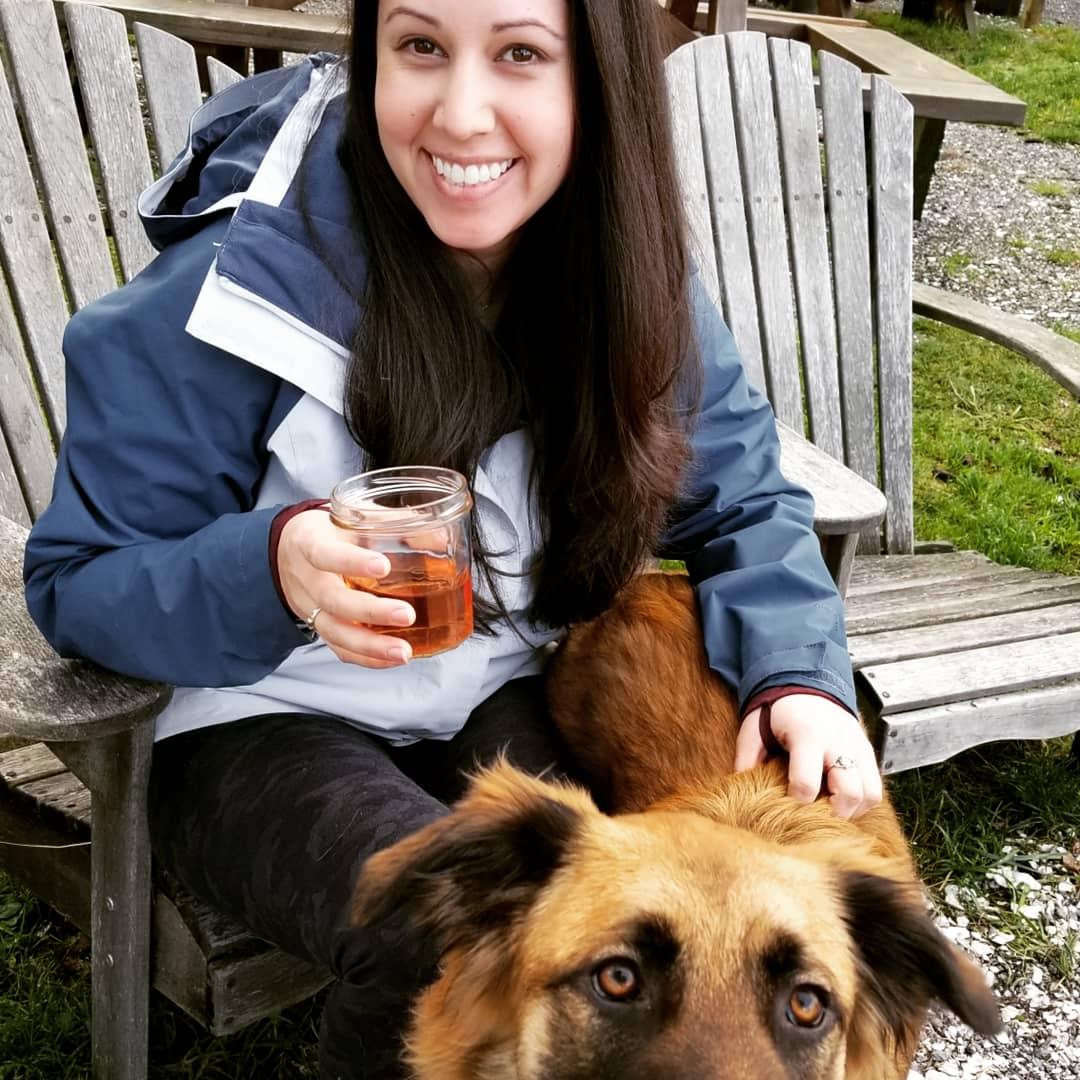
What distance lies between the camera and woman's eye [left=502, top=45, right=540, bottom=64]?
1786 millimetres

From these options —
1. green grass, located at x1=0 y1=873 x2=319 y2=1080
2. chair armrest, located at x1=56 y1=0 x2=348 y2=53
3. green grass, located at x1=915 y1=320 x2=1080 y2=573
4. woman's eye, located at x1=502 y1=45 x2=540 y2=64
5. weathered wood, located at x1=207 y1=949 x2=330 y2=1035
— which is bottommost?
green grass, located at x1=915 y1=320 x2=1080 y2=573

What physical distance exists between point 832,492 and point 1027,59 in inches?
404

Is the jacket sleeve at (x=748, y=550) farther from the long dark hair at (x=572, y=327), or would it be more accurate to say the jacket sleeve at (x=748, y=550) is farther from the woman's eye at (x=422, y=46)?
the woman's eye at (x=422, y=46)

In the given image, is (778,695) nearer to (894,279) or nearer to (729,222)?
(729,222)

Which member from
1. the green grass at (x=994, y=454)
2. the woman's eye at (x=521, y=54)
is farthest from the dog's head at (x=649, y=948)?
the green grass at (x=994, y=454)

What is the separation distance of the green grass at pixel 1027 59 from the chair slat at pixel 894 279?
6511mm

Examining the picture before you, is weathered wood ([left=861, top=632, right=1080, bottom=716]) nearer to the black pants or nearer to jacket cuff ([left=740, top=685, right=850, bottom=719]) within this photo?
jacket cuff ([left=740, top=685, right=850, bottom=719])

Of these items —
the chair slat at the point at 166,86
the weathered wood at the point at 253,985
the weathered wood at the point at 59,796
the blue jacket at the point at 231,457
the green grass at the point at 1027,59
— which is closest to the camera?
the blue jacket at the point at 231,457

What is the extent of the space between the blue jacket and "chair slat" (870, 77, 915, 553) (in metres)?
1.77

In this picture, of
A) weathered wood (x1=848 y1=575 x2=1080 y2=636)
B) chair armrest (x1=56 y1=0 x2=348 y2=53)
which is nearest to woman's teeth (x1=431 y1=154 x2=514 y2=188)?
weathered wood (x1=848 y1=575 x2=1080 y2=636)

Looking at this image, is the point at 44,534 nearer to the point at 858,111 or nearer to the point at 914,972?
the point at 914,972

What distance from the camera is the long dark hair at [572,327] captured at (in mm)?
1896

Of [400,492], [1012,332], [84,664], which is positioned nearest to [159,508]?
[84,664]

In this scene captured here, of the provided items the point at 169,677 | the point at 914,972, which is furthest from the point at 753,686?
the point at 169,677
